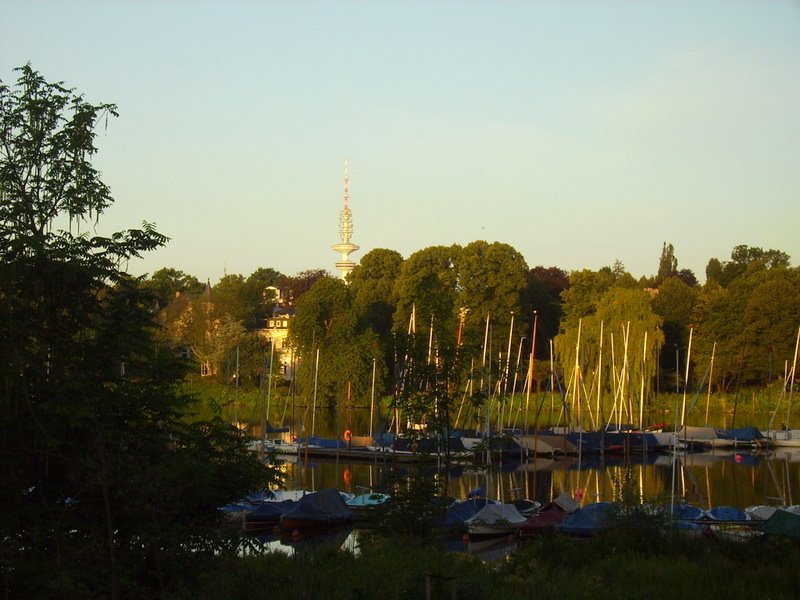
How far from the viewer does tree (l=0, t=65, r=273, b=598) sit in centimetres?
1555

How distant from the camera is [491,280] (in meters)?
80.8

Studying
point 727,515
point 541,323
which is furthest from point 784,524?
point 541,323

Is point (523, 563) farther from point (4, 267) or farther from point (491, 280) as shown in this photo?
point (491, 280)

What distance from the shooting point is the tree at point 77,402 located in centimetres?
1555

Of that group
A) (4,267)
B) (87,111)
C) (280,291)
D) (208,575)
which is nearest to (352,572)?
(208,575)

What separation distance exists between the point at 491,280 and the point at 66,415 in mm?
66053

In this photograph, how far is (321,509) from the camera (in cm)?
2928

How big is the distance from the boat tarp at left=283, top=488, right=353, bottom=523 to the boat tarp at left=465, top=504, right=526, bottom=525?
12.6 ft

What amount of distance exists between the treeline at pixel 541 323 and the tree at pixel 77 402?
4029 cm

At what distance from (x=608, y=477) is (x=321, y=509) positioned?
59.5 ft

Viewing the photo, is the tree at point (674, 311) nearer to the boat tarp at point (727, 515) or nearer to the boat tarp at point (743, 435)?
the boat tarp at point (743, 435)

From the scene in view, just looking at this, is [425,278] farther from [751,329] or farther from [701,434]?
[701,434]

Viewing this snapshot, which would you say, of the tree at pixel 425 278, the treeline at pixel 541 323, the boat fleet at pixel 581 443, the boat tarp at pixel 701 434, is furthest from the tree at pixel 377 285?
the boat tarp at pixel 701 434

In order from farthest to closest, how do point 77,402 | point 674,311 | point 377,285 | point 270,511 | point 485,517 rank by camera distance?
point 377,285 → point 674,311 → point 270,511 → point 485,517 → point 77,402
